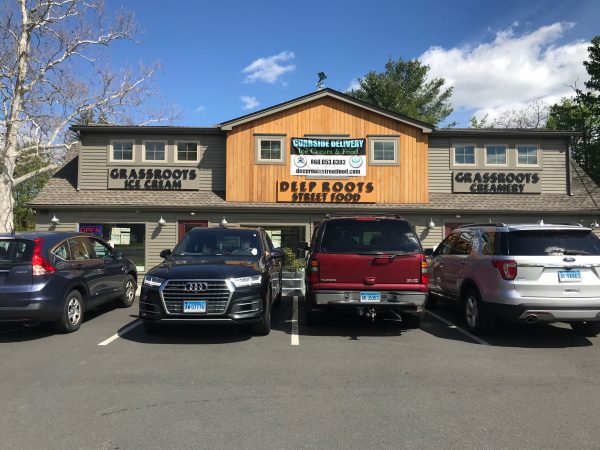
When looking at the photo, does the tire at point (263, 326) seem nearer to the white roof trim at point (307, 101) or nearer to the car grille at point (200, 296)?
the car grille at point (200, 296)

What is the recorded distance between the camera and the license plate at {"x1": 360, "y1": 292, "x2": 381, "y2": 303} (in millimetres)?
6891

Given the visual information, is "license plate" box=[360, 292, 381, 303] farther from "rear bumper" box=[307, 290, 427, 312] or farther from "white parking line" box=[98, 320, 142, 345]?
"white parking line" box=[98, 320, 142, 345]

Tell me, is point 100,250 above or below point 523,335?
above

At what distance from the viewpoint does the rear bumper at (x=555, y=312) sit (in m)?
6.29

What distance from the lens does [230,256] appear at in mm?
7699

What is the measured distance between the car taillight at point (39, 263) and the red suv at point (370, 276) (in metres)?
3.98

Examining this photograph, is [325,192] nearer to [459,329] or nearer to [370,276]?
[459,329]

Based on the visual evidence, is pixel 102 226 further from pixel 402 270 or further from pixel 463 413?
pixel 463 413

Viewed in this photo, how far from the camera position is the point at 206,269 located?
264 inches

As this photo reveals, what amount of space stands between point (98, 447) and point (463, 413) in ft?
10.2

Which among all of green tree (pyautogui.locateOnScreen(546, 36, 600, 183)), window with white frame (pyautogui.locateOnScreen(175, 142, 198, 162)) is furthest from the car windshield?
green tree (pyautogui.locateOnScreen(546, 36, 600, 183))

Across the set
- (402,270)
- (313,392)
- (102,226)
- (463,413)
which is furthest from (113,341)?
(102,226)

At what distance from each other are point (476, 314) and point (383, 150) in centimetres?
1010

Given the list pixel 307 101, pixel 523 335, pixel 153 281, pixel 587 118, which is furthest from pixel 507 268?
pixel 587 118
